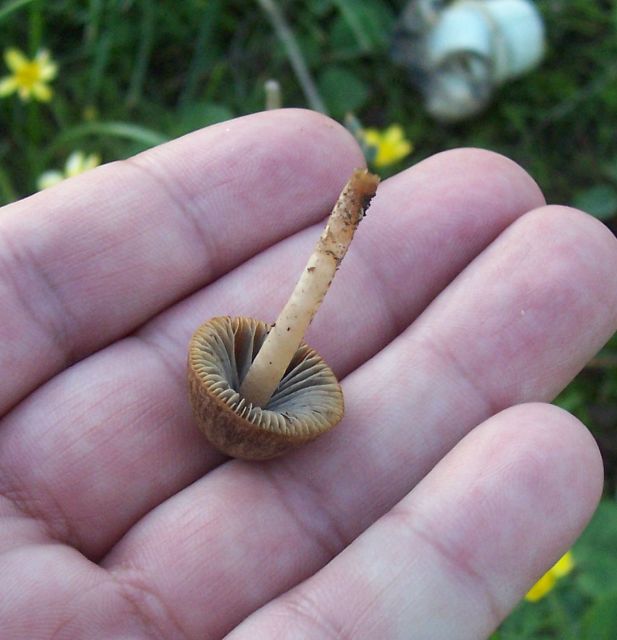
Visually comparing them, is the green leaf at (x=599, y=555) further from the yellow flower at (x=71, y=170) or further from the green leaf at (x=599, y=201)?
the yellow flower at (x=71, y=170)

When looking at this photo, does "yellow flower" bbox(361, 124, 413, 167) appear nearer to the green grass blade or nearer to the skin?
the skin

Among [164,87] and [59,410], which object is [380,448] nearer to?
[59,410]

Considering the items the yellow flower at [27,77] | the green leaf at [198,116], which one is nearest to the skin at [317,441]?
the green leaf at [198,116]

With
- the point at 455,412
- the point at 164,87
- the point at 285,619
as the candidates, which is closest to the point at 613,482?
the point at 455,412

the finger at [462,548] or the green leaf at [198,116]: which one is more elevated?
the green leaf at [198,116]

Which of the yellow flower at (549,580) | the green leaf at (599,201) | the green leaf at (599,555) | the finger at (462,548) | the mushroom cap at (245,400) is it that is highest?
the mushroom cap at (245,400)

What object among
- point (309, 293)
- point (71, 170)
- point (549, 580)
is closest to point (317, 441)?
point (309, 293)
